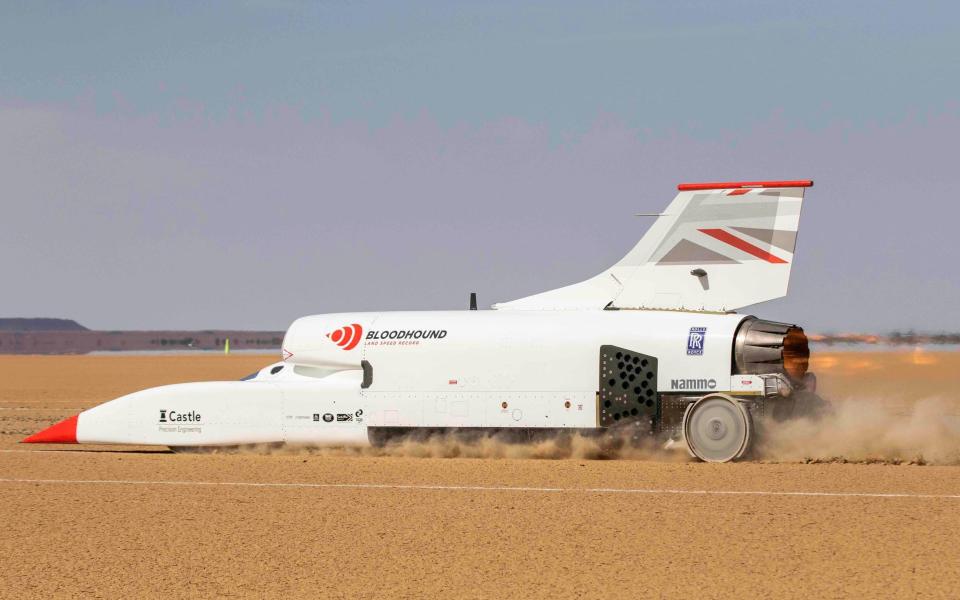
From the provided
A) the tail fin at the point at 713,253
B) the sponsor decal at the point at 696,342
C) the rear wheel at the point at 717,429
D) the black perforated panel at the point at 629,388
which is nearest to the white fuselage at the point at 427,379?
the sponsor decal at the point at 696,342

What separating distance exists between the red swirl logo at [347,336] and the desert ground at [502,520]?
2.25 m

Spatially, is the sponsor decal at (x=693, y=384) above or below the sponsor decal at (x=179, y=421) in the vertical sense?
above

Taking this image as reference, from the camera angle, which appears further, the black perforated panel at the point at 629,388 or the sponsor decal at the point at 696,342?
the black perforated panel at the point at 629,388

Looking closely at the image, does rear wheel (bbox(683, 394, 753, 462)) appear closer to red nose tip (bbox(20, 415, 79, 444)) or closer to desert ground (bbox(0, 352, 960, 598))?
desert ground (bbox(0, 352, 960, 598))

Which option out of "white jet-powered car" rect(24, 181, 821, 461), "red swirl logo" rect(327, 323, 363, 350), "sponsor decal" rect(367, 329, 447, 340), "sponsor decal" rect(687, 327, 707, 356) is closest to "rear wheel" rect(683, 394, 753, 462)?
"white jet-powered car" rect(24, 181, 821, 461)

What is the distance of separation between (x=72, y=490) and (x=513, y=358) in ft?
27.5

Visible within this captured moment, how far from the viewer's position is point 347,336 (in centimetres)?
2373

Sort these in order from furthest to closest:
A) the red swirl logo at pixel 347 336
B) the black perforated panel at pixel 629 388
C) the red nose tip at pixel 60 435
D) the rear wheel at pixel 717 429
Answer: the red nose tip at pixel 60 435
the red swirl logo at pixel 347 336
the black perforated panel at pixel 629 388
the rear wheel at pixel 717 429

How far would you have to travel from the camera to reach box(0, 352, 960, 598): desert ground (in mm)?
11320

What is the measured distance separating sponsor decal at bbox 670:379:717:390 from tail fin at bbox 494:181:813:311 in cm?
167

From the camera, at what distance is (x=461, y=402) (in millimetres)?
22688

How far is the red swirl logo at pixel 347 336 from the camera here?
23625 millimetres

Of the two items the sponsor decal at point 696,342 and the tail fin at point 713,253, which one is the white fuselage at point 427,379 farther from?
the tail fin at point 713,253

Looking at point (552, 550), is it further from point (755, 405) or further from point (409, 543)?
point (755, 405)
